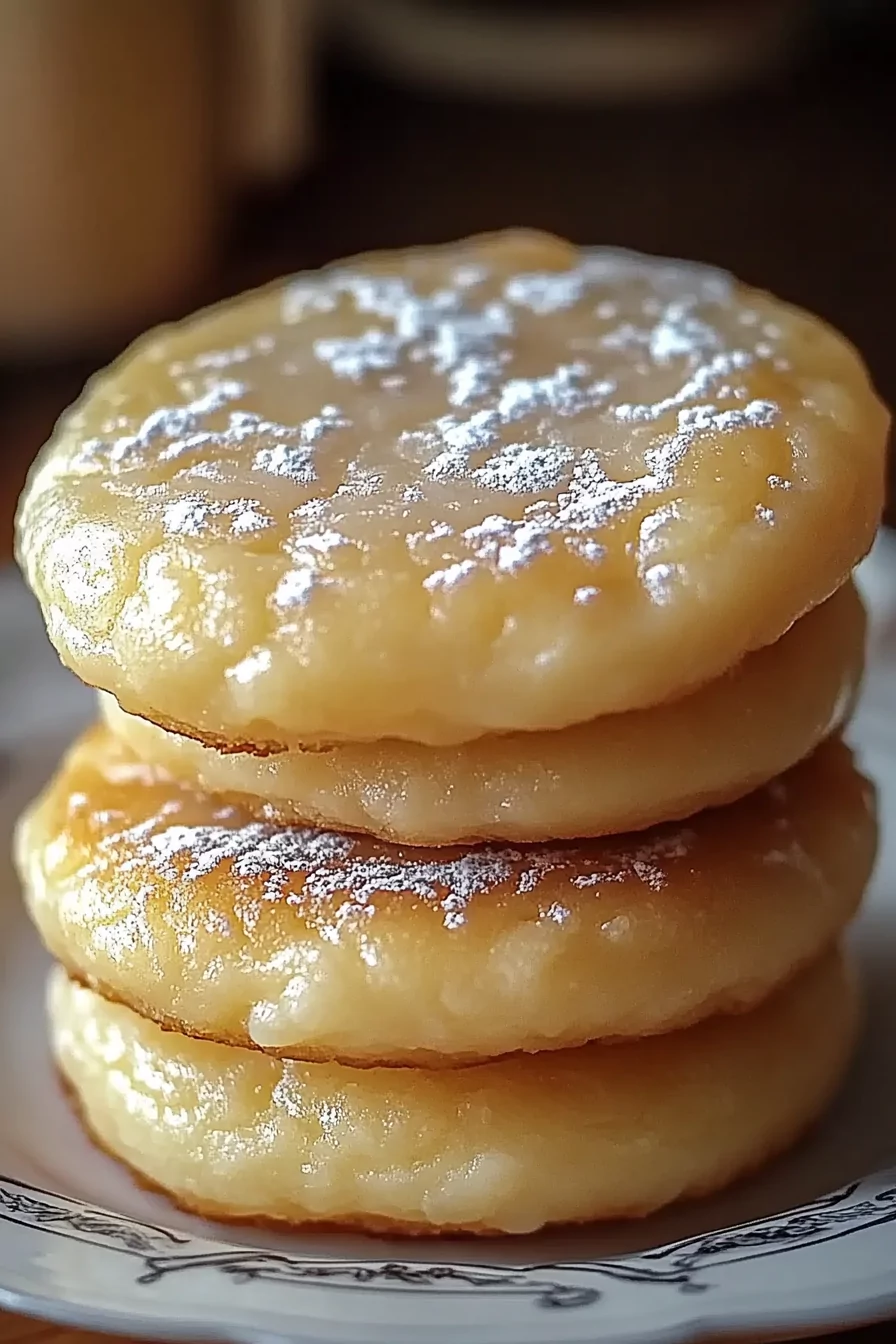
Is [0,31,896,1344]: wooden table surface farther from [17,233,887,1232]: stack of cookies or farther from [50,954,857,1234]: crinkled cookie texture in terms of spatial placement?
[50,954,857,1234]: crinkled cookie texture

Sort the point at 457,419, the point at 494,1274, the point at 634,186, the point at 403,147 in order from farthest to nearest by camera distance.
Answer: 1. the point at 403,147
2. the point at 634,186
3. the point at 457,419
4. the point at 494,1274

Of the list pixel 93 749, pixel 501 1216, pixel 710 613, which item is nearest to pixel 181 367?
pixel 93 749

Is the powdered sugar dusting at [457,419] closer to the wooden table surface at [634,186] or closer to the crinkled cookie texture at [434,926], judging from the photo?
the crinkled cookie texture at [434,926]

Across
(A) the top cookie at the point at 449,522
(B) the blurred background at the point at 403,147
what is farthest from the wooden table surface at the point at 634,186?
(A) the top cookie at the point at 449,522

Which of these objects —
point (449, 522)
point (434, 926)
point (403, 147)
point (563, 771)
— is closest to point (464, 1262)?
point (434, 926)

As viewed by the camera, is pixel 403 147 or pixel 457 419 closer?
pixel 457 419

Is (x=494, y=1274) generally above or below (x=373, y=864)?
below

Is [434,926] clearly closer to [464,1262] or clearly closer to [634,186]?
[464,1262]
